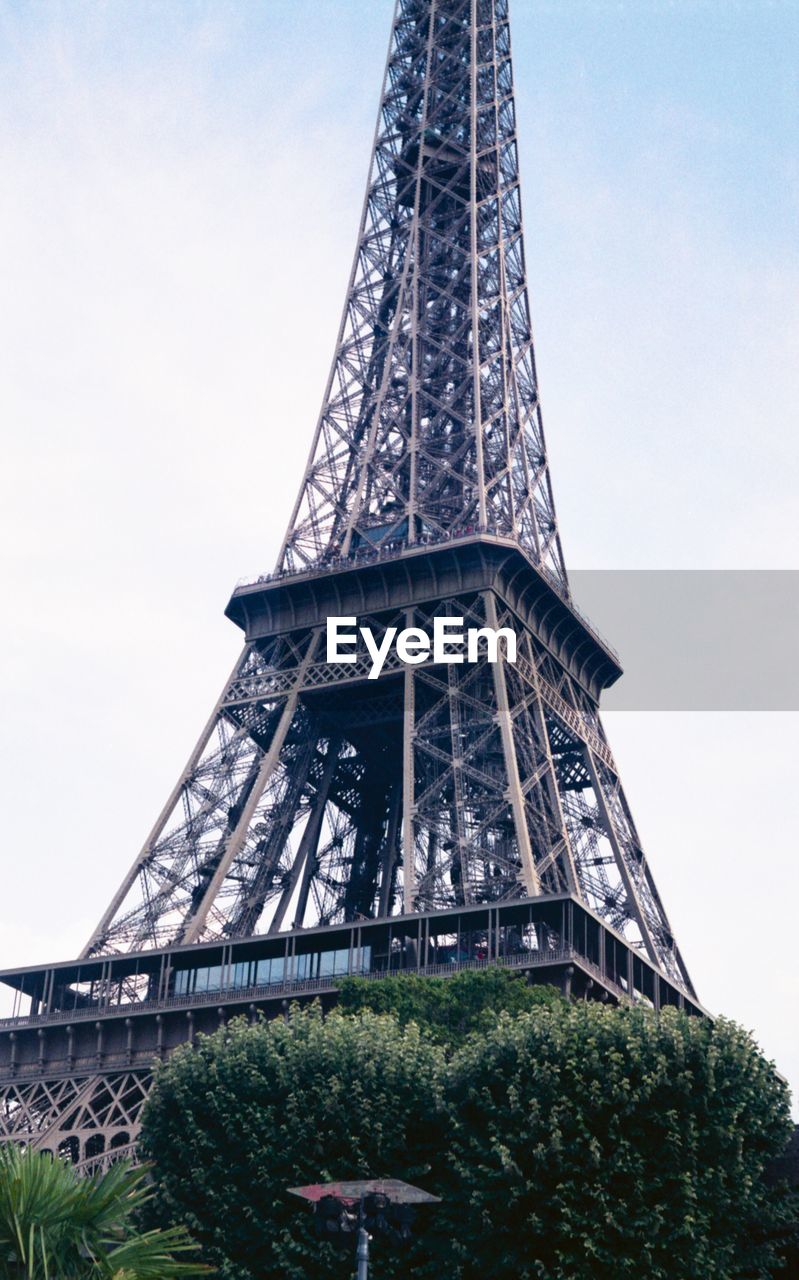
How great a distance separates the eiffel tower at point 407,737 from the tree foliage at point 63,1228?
30.9 m

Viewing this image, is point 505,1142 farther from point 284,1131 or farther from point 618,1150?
point 284,1131

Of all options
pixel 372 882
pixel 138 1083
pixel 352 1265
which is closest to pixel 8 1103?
pixel 138 1083

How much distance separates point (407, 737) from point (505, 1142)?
3013cm

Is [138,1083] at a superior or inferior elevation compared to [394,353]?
inferior

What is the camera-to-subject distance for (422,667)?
70375mm

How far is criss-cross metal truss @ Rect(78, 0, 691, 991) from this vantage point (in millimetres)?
66312

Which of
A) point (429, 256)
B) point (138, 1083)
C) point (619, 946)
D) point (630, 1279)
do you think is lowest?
point (630, 1279)

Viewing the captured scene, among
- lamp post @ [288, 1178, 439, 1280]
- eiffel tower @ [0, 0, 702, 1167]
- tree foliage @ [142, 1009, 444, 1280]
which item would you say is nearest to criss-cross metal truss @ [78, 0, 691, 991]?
eiffel tower @ [0, 0, 702, 1167]

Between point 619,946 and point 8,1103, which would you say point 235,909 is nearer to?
point 8,1103

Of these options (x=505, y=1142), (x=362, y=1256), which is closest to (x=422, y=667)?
(x=505, y=1142)

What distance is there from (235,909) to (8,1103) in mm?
11542

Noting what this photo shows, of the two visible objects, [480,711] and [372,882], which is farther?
[372,882]

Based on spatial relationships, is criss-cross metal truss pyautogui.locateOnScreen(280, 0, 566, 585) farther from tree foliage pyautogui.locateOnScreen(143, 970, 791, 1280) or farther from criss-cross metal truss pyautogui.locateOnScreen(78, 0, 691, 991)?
tree foliage pyautogui.locateOnScreen(143, 970, 791, 1280)

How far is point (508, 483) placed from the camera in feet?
257
